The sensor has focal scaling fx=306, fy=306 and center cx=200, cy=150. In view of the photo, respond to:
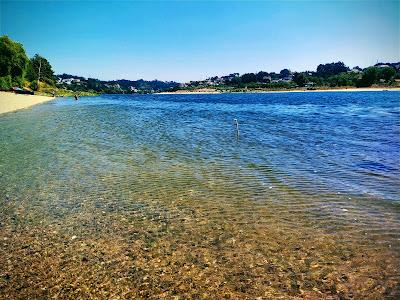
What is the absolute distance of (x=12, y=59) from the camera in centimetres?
9138

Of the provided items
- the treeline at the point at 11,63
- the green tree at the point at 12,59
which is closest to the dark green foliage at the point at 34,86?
the treeline at the point at 11,63

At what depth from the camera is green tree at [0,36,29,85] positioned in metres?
90.9

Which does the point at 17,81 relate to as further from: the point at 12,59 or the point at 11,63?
the point at 12,59

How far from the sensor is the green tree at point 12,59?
90.9 meters

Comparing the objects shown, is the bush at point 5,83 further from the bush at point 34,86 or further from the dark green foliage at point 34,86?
the bush at point 34,86

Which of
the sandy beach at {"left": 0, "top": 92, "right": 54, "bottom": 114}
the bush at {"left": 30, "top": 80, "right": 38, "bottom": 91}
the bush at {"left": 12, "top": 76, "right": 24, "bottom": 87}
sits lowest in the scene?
the sandy beach at {"left": 0, "top": 92, "right": 54, "bottom": 114}

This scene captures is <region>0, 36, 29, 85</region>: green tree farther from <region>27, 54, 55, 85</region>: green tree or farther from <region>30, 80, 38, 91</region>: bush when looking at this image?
<region>27, 54, 55, 85</region>: green tree

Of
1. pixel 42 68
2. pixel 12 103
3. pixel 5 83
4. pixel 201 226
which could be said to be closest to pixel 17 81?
pixel 5 83

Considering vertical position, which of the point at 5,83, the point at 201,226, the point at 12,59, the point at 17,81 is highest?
the point at 12,59

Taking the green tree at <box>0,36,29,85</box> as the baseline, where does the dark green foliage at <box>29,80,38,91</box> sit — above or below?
below

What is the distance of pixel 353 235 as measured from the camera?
7918 mm

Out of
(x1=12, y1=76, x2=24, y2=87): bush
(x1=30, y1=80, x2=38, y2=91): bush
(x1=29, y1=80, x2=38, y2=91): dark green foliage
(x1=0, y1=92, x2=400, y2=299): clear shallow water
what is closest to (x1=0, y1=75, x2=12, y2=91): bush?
(x1=12, y1=76, x2=24, y2=87): bush

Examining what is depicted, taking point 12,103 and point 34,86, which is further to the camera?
point 34,86

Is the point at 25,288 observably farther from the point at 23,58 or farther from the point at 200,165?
the point at 23,58
